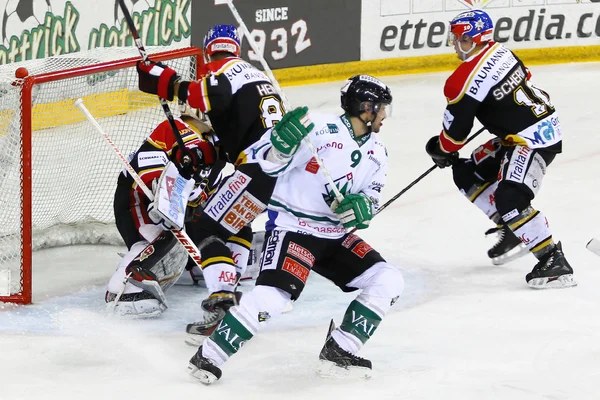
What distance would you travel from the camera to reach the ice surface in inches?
153

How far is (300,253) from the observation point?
3.84 meters

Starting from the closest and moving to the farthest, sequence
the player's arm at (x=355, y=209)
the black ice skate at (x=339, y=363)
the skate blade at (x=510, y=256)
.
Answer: the player's arm at (x=355, y=209) < the black ice skate at (x=339, y=363) < the skate blade at (x=510, y=256)

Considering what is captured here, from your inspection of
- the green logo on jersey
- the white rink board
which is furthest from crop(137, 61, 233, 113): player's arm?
the white rink board

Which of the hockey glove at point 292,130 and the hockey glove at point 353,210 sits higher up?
the hockey glove at point 292,130

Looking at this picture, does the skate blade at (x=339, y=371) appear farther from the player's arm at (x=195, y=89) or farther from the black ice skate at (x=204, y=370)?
the player's arm at (x=195, y=89)

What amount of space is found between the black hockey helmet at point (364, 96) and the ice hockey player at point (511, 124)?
4.20 feet

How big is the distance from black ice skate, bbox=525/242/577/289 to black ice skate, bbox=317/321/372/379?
134 cm

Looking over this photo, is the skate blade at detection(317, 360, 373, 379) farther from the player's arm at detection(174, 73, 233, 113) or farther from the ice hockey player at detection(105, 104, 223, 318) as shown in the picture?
the player's arm at detection(174, 73, 233, 113)

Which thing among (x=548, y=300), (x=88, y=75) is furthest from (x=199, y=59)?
(x=548, y=300)

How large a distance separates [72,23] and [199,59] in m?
2.24

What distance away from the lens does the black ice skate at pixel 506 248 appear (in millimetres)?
5430

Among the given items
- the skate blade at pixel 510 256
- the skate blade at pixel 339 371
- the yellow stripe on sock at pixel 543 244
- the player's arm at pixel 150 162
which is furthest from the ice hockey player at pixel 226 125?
the skate blade at pixel 510 256

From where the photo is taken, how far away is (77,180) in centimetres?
565

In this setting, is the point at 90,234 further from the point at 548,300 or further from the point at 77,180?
the point at 548,300
